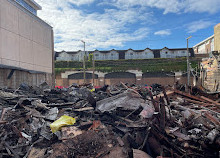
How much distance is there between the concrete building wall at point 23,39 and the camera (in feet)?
47.9

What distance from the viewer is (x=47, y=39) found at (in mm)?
22047

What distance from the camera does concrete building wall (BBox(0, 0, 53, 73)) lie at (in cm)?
1461

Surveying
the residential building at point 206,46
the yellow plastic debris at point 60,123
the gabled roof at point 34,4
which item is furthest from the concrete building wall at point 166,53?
the yellow plastic debris at point 60,123

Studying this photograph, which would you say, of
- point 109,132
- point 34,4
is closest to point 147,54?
point 34,4

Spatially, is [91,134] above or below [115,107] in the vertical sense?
below

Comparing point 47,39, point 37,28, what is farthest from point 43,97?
point 47,39

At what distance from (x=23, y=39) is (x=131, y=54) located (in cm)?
2956

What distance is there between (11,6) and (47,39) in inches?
271

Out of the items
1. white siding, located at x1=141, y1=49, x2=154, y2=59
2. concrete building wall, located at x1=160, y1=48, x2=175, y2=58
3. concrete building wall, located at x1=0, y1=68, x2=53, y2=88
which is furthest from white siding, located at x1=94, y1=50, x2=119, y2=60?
concrete building wall, located at x1=0, y1=68, x2=53, y2=88

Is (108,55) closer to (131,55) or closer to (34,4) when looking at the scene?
(131,55)

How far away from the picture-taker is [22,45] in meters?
16.9

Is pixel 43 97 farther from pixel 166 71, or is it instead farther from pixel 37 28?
pixel 166 71

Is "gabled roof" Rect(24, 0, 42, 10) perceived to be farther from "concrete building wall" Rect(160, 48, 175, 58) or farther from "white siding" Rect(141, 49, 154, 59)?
"concrete building wall" Rect(160, 48, 175, 58)

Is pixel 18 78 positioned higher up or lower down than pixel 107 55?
lower down
